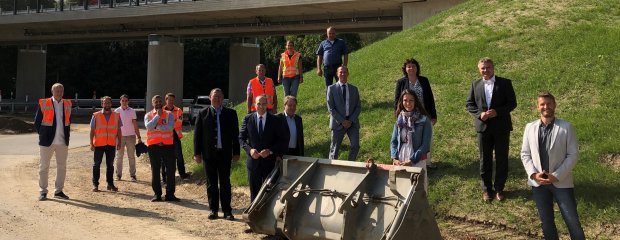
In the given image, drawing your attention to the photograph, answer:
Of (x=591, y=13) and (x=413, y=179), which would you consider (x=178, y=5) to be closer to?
(x=591, y=13)

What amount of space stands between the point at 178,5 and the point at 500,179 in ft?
101

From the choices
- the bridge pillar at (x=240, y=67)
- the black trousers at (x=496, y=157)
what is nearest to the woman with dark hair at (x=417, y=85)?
the black trousers at (x=496, y=157)

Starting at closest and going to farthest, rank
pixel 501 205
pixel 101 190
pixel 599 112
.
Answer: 1. pixel 501 205
2. pixel 599 112
3. pixel 101 190

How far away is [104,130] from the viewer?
39.9 feet

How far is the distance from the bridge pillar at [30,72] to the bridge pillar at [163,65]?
18.2m

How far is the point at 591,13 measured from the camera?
17281 millimetres

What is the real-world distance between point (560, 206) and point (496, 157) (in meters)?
2.27

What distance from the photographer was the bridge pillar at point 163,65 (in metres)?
42.3

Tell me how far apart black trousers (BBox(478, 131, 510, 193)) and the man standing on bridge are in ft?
23.5

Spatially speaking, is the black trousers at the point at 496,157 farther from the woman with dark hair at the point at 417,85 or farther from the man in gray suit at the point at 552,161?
the man in gray suit at the point at 552,161

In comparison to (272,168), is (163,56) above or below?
above

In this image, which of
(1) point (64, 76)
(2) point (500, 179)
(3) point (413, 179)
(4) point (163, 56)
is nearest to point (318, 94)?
(2) point (500, 179)

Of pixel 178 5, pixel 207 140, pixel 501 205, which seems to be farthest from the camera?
pixel 178 5

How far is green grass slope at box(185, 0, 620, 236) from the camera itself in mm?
8555
